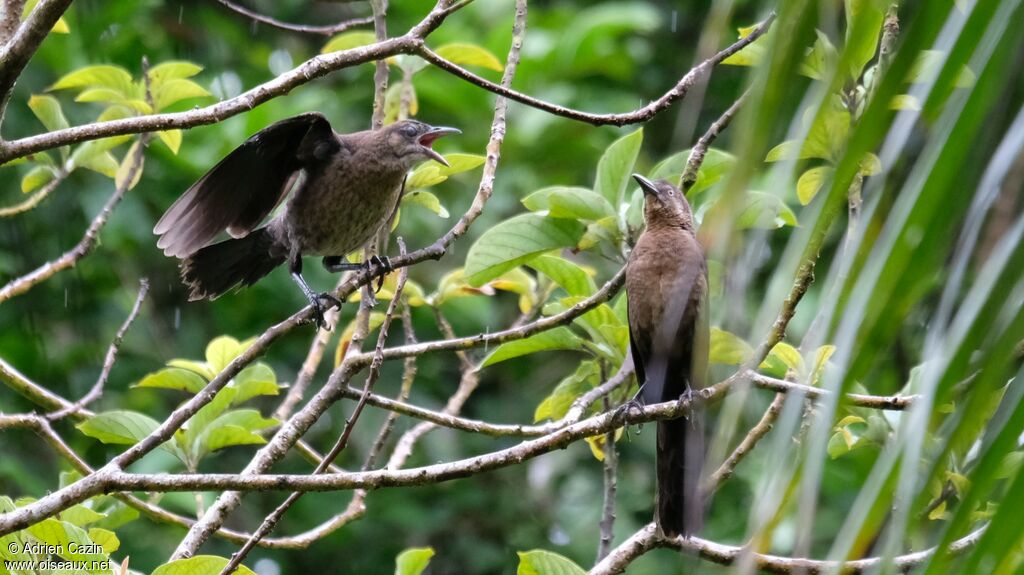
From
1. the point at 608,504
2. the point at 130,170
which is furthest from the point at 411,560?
the point at 130,170

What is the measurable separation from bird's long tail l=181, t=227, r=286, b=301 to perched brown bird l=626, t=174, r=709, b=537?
1752 millimetres

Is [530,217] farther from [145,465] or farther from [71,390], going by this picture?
[71,390]

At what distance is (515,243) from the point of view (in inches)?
132

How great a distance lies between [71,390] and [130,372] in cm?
35

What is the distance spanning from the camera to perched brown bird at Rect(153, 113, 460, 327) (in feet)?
13.9

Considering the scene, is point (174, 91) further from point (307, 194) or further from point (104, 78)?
point (307, 194)

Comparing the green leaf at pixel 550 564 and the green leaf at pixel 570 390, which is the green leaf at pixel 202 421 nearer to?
the green leaf at pixel 570 390

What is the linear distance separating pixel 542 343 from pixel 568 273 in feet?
0.83

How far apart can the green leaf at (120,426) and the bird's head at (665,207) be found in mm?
1905

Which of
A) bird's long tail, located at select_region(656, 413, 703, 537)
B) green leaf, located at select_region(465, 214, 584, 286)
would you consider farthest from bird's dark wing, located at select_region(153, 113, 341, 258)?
bird's long tail, located at select_region(656, 413, 703, 537)

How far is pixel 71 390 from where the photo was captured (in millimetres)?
6250

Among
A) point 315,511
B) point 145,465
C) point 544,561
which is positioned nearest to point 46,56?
point 145,465

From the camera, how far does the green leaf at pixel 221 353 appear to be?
356cm

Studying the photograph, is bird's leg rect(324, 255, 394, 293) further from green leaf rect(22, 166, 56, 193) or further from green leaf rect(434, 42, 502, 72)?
green leaf rect(22, 166, 56, 193)
